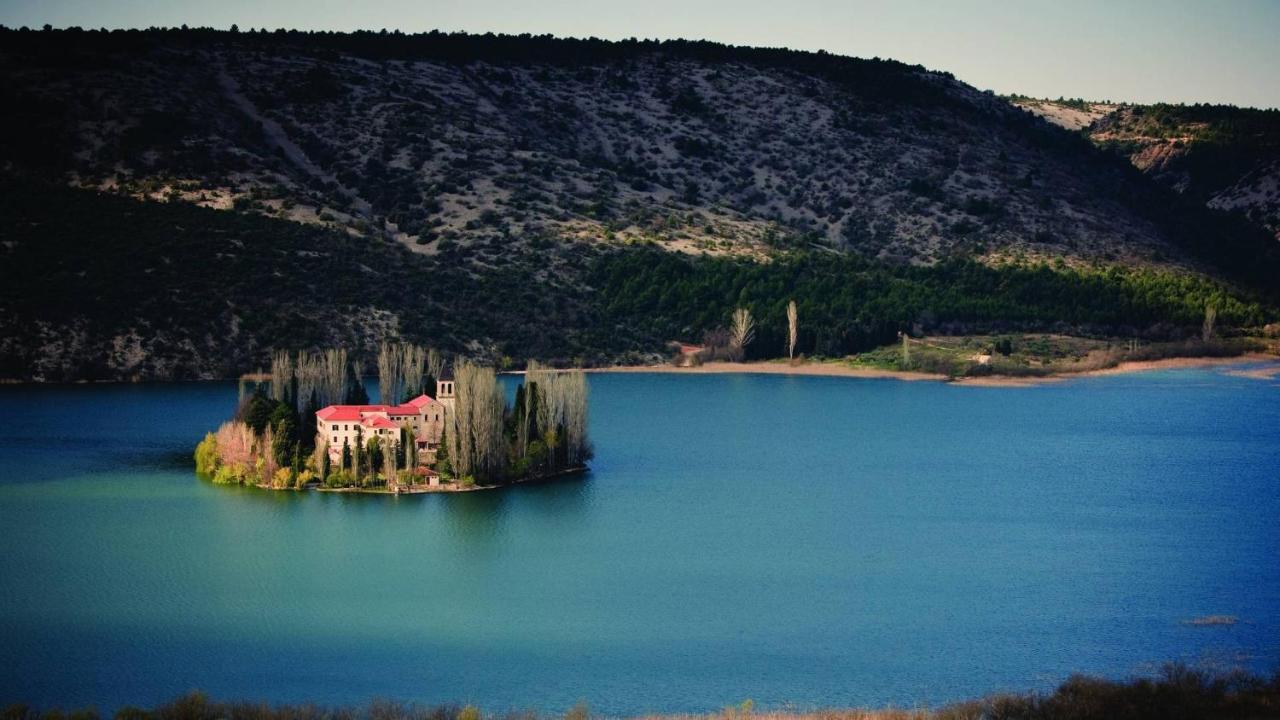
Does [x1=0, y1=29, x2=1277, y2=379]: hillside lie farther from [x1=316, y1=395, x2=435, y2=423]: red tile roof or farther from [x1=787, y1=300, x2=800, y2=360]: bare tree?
[x1=316, y1=395, x2=435, y2=423]: red tile roof

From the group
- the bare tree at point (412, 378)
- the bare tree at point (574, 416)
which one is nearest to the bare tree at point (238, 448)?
the bare tree at point (412, 378)

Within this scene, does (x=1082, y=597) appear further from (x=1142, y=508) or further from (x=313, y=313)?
(x=313, y=313)

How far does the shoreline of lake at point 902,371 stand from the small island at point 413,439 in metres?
48.2

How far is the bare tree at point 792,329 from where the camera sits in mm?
123325

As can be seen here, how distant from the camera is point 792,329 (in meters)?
124

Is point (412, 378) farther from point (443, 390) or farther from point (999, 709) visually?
point (999, 709)

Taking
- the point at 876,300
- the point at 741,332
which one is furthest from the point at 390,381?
the point at 876,300

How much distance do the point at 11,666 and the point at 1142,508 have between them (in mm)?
41214

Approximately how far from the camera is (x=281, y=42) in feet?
543

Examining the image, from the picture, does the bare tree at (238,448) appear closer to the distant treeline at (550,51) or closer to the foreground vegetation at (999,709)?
the foreground vegetation at (999,709)

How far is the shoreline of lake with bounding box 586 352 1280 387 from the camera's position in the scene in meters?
116

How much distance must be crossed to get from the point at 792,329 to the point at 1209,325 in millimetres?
31177

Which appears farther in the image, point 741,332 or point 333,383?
point 741,332

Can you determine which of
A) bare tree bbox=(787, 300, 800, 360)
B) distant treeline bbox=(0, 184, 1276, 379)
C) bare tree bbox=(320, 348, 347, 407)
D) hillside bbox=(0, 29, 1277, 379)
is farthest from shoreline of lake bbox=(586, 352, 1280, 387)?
bare tree bbox=(320, 348, 347, 407)
